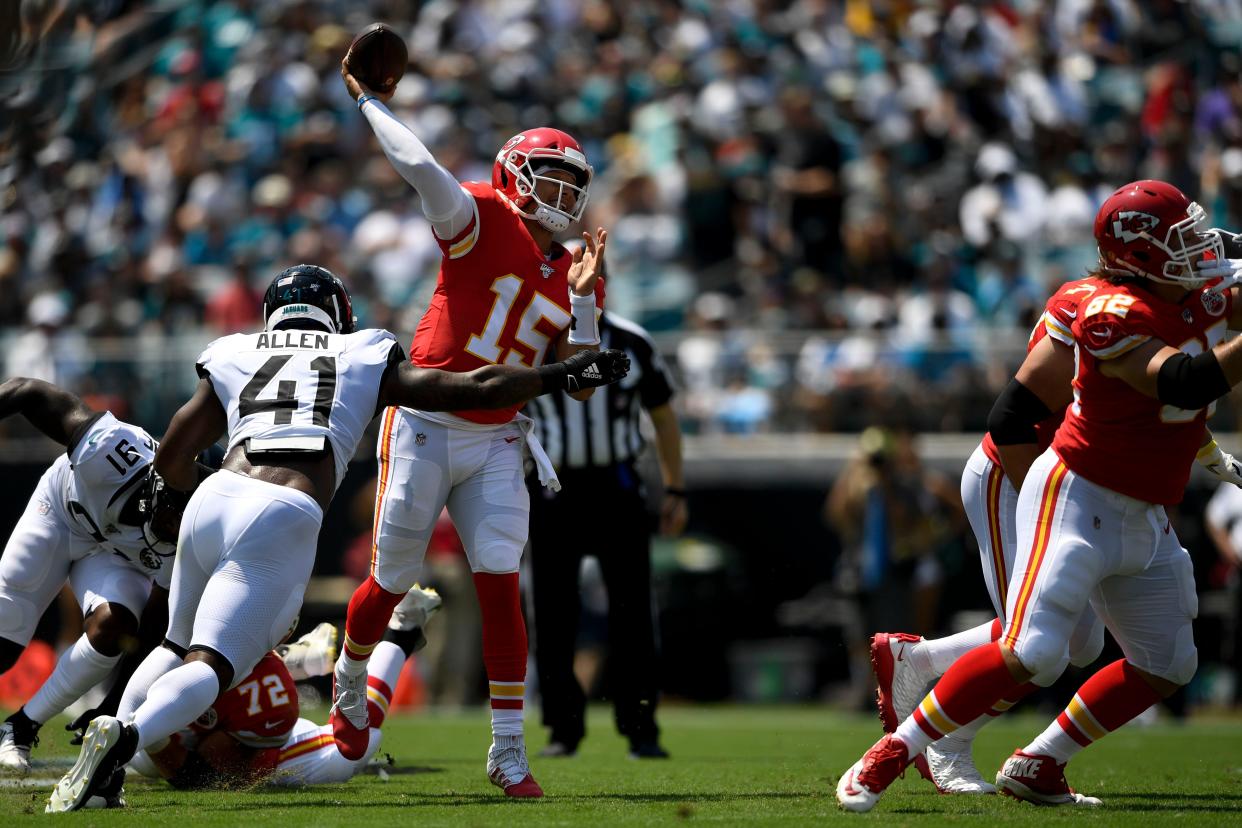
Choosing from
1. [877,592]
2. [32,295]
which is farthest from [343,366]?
[32,295]

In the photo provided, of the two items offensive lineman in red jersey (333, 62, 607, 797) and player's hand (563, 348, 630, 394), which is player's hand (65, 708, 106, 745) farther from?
player's hand (563, 348, 630, 394)

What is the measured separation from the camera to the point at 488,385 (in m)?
5.48

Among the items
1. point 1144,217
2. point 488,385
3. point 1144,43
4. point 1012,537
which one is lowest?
point 1012,537

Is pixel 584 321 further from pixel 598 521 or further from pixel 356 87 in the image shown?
pixel 598 521

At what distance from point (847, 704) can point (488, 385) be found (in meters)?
7.12

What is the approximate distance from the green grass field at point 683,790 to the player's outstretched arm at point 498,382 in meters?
1.30

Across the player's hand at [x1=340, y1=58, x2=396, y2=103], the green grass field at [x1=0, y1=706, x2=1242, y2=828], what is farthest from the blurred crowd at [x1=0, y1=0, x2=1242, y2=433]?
the player's hand at [x1=340, y1=58, x2=396, y2=103]

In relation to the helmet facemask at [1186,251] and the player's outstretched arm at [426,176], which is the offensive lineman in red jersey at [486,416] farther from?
the helmet facemask at [1186,251]

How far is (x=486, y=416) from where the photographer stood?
5.88 m

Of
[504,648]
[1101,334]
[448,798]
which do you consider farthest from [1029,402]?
[448,798]

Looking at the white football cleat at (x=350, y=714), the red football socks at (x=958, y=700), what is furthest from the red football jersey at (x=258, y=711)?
the red football socks at (x=958, y=700)

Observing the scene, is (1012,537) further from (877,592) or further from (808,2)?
(808,2)

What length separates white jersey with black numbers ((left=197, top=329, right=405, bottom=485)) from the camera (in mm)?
5375

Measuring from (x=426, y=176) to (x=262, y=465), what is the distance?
111 centimetres
